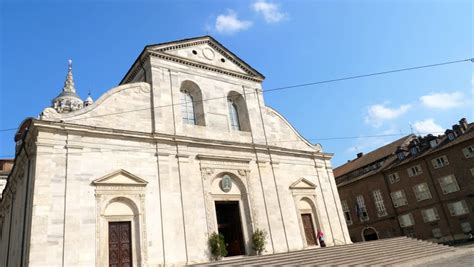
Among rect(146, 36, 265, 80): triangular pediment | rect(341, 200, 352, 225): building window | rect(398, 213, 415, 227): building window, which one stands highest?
rect(146, 36, 265, 80): triangular pediment

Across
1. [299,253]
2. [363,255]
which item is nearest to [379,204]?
[363,255]

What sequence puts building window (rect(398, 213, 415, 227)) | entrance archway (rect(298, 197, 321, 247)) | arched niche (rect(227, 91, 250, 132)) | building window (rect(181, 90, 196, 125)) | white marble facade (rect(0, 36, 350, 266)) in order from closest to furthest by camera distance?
1. white marble facade (rect(0, 36, 350, 266))
2. building window (rect(181, 90, 196, 125))
3. entrance archway (rect(298, 197, 321, 247))
4. arched niche (rect(227, 91, 250, 132))
5. building window (rect(398, 213, 415, 227))

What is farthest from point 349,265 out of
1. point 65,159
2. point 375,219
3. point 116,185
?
point 375,219

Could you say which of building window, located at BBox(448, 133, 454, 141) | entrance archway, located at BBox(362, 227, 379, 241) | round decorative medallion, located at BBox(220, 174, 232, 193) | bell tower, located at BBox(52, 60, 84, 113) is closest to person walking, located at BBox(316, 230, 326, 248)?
round decorative medallion, located at BBox(220, 174, 232, 193)

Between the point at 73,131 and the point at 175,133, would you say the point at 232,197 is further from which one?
the point at 73,131

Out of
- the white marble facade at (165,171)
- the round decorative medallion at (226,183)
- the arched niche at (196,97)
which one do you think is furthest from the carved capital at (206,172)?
the arched niche at (196,97)

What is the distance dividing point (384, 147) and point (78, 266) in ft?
129

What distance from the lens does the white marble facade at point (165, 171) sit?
42.0ft

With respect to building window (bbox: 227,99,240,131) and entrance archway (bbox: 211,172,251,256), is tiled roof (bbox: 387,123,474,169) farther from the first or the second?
entrance archway (bbox: 211,172,251,256)

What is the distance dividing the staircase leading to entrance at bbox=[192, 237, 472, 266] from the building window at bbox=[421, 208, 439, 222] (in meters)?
16.5

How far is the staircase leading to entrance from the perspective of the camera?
1405 cm

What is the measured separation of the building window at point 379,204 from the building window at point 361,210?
1.56 m

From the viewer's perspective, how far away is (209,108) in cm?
1931

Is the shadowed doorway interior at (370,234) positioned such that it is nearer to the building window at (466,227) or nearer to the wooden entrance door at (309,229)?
the building window at (466,227)
